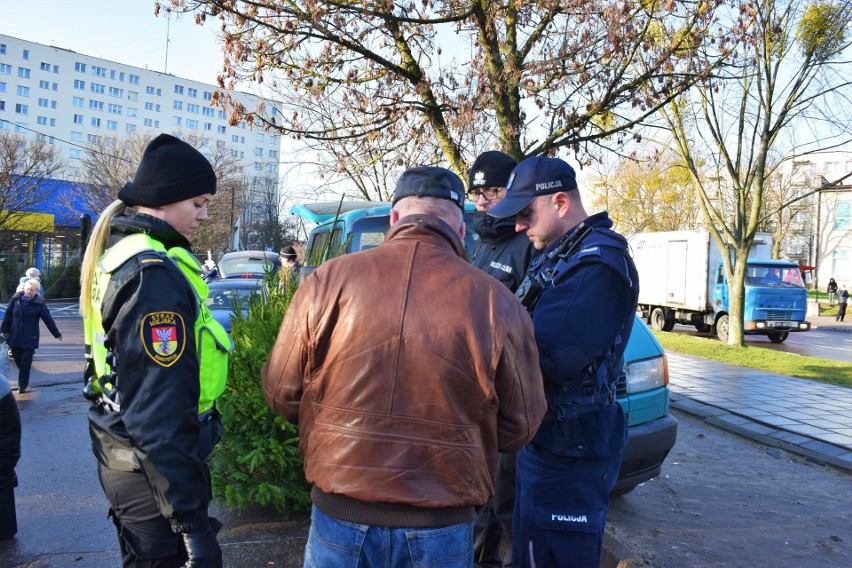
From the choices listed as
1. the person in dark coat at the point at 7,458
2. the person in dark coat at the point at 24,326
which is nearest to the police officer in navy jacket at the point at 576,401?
the person in dark coat at the point at 7,458

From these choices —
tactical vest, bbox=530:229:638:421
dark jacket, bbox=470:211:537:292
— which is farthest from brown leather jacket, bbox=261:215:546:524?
dark jacket, bbox=470:211:537:292

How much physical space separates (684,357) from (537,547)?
478 inches

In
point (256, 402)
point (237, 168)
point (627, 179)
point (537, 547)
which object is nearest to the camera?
point (537, 547)

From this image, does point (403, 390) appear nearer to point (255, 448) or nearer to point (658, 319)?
point (255, 448)

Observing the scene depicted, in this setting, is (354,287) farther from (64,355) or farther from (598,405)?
(64,355)

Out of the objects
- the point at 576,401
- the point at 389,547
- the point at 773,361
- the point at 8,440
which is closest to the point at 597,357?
the point at 576,401

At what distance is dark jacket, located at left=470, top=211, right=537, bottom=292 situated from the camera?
3205mm

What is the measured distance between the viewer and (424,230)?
1.78m

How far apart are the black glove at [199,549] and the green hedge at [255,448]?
150cm

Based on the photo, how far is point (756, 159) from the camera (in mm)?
14906

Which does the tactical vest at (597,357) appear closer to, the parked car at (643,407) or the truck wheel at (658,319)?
the parked car at (643,407)

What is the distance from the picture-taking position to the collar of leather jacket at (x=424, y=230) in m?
1.77

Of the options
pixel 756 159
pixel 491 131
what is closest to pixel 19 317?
pixel 491 131

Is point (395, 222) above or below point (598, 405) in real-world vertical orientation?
above
